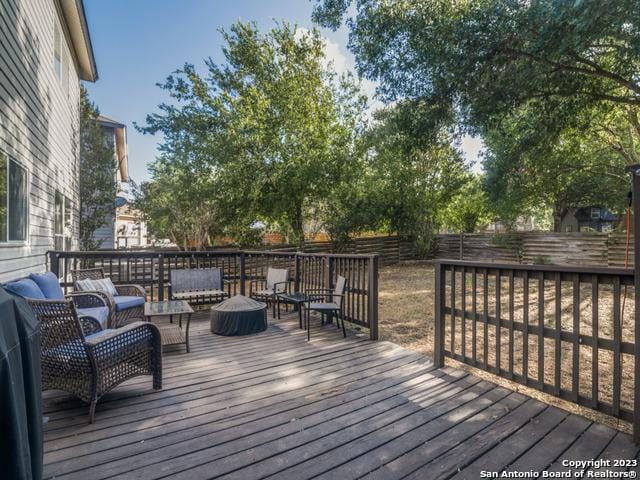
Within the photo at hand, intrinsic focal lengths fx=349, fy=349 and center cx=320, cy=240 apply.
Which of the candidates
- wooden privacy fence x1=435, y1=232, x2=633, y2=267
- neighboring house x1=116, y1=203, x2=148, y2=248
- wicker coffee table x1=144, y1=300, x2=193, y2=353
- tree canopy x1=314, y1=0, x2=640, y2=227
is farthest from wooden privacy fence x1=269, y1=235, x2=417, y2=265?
wicker coffee table x1=144, y1=300, x2=193, y2=353

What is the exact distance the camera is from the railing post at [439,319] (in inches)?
141

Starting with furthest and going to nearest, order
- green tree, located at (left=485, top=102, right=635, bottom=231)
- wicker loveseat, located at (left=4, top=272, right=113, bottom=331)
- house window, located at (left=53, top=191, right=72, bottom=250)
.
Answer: green tree, located at (left=485, top=102, right=635, bottom=231), house window, located at (left=53, top=191, right=72, bottom=250), wicker loveseat, located at (left=4, top=272, right=113, bottom=331)

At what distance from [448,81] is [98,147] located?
11425 mm

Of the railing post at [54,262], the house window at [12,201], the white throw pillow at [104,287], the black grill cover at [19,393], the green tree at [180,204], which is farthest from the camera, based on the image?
the green tree at [180,204]

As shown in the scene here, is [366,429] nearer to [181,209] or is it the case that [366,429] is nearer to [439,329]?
[439,329]

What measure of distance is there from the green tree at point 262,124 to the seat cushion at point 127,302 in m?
7.01

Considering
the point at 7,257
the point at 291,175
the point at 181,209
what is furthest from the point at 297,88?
the point at 7,257

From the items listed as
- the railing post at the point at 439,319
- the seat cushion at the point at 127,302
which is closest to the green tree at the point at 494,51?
the railing post at the point at 439,319

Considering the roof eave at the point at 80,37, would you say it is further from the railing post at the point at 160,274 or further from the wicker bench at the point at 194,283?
the wicker bench at the point at 194,283

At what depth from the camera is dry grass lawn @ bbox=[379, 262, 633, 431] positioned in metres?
3.06

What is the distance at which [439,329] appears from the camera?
362 cm

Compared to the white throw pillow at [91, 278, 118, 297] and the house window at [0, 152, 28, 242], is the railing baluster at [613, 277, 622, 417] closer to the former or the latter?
the white throw pillow at [91, 278, 118, 297]

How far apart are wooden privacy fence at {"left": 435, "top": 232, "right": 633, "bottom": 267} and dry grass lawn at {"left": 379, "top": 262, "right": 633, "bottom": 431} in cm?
377

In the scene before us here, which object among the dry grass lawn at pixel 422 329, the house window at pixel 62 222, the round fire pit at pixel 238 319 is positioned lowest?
the dry grass lawn at pixel 422 329
